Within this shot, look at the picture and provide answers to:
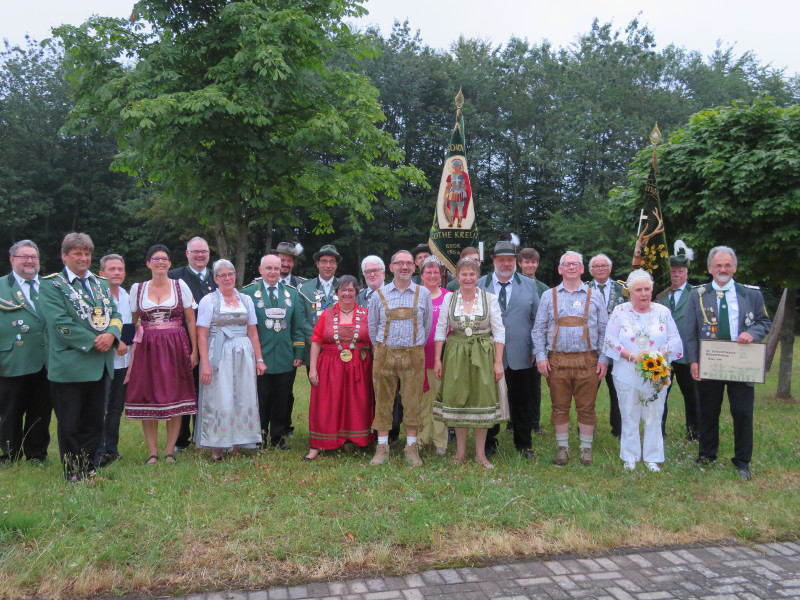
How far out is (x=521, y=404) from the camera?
6523mm

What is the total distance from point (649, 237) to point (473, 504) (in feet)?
16.4

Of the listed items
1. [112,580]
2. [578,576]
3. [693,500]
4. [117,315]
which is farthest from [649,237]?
[112,580]

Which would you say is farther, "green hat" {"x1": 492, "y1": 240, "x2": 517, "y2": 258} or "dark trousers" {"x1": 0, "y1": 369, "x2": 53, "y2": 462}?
"green hat" {"x1": 492, "y1": 240, "x2": 517, "y2": 258}

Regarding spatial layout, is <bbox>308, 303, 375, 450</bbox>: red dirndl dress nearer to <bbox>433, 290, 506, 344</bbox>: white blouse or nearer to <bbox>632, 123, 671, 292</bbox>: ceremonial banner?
<bbox>433, 290, 506, 344</bbox>: white blouse

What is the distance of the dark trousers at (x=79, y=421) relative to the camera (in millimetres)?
5332

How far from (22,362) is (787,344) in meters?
11.5

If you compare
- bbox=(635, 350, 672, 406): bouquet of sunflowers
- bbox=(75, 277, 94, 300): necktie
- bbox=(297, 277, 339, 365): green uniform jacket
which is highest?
bbox=(75, 277, 94, 300): necktie

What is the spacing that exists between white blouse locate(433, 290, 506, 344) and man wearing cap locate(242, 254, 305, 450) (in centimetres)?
160

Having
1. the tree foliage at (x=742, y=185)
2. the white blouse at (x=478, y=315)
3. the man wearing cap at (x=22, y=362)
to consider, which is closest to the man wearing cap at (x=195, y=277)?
the man wearing cap at (x=22, y=362)

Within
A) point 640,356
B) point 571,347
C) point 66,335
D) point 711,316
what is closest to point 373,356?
point 571,347

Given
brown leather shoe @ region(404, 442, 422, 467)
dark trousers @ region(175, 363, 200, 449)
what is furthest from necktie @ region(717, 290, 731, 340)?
dark trousers @ region(175, 363, 200, 449)

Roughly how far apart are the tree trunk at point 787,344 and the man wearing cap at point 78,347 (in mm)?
10540

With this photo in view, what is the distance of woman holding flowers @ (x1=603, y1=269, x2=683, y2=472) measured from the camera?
5.85 metres

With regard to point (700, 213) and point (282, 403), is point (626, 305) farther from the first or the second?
point (700, 213)
